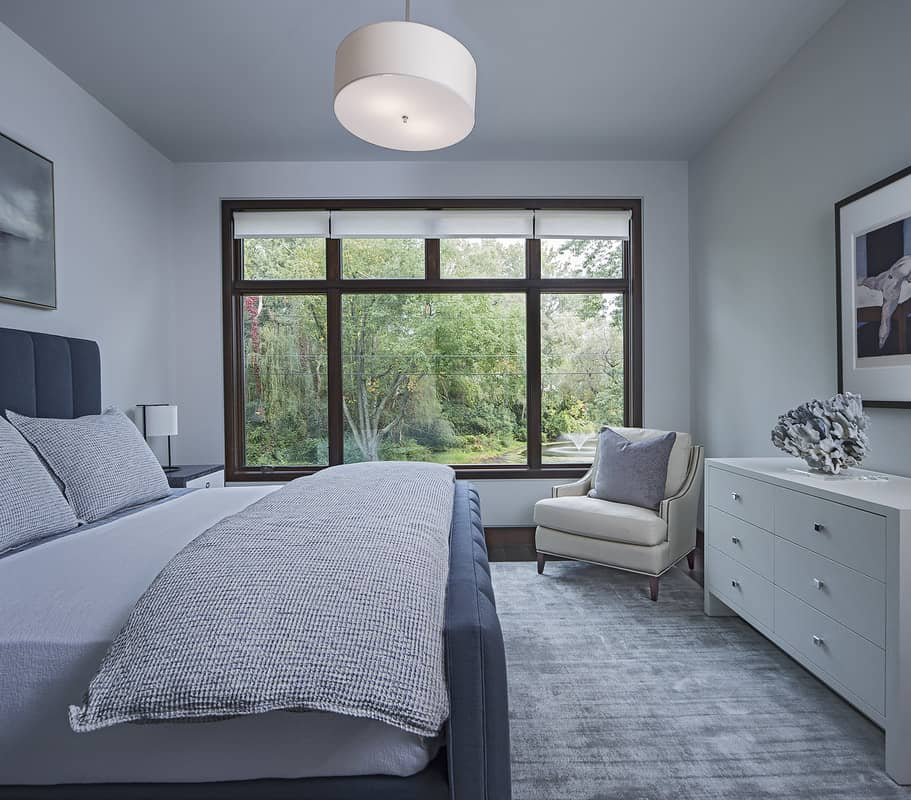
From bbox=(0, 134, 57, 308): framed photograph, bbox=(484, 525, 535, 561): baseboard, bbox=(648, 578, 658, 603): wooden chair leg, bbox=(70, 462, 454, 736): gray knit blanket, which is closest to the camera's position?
bbox=(70, 462, 454, 736): gray knit blanket

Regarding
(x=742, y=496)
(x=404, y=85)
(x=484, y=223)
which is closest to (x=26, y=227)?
(x=404, y=85)

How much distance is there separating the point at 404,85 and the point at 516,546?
10.3 ft

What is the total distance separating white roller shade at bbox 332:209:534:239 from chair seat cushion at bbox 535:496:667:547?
204 centimetres

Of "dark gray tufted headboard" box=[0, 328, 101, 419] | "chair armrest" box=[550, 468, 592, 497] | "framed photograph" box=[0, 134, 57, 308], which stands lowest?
"chair armrest" box=[550, 468, 592, 497]

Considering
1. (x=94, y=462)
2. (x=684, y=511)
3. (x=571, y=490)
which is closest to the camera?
(x=94, y=462)

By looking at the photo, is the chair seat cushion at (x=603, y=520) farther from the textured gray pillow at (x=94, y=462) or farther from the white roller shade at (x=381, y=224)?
the white roller shade at (x=381, y=224)

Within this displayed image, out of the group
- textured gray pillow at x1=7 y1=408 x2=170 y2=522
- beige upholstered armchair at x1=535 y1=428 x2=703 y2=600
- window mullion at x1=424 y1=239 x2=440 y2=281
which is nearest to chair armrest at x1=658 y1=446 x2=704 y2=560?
beige upholstered armchair at x1=535 y1=428 x2=703 y2=600

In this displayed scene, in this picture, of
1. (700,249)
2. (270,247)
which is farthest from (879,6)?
(270,247)

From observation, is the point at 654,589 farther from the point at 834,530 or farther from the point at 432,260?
the point at 432,260

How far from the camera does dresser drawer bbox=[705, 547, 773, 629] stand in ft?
7.50

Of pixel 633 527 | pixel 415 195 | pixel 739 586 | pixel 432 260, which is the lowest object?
pixel 739 586

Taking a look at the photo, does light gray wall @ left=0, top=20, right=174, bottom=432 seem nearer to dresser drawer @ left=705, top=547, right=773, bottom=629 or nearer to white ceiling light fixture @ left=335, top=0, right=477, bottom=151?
white ceiling light fixture @ left=335, top=0, right=477, bottom=151

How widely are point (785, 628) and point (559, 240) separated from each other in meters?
3.05

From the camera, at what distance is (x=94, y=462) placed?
2.27 metres
